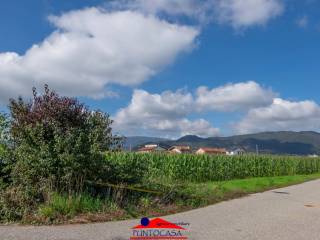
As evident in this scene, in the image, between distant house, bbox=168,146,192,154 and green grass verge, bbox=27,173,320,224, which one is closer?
green grass verge, bbox=27,173,320,224

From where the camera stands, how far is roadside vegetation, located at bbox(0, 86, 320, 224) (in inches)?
448

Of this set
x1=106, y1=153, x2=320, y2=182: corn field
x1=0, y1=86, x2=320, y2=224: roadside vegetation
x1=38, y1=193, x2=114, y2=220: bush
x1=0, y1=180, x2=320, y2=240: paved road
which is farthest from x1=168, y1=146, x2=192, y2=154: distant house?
x1=38, y1=193, x2=114, y2=220: bush

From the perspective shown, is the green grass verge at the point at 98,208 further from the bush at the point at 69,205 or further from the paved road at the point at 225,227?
the paved road at the point at 225,227

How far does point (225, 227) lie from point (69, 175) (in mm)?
4584

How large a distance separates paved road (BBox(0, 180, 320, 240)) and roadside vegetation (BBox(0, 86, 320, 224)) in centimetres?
83

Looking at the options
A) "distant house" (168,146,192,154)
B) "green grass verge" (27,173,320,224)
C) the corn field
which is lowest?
"green grass verge" (27,173,320,224)

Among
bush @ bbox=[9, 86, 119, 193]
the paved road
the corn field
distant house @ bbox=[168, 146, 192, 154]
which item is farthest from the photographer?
distant house @ bbox=[168, 146, 192, 154]

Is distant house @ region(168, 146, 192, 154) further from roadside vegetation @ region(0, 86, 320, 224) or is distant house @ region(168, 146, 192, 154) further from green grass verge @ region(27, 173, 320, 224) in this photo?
green grass verge @ region(27, 173, 320, 224)

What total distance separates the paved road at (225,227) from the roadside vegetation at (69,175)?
828mm

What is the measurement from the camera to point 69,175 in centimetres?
1222

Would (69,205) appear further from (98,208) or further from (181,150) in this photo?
(181,150)

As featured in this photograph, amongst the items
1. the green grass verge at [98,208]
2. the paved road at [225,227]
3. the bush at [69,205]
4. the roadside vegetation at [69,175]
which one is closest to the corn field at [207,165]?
the roadside vegetation at [69,175]

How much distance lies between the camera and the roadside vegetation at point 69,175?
11.4 metres

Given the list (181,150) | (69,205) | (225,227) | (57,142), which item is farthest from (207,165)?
(225,227)
